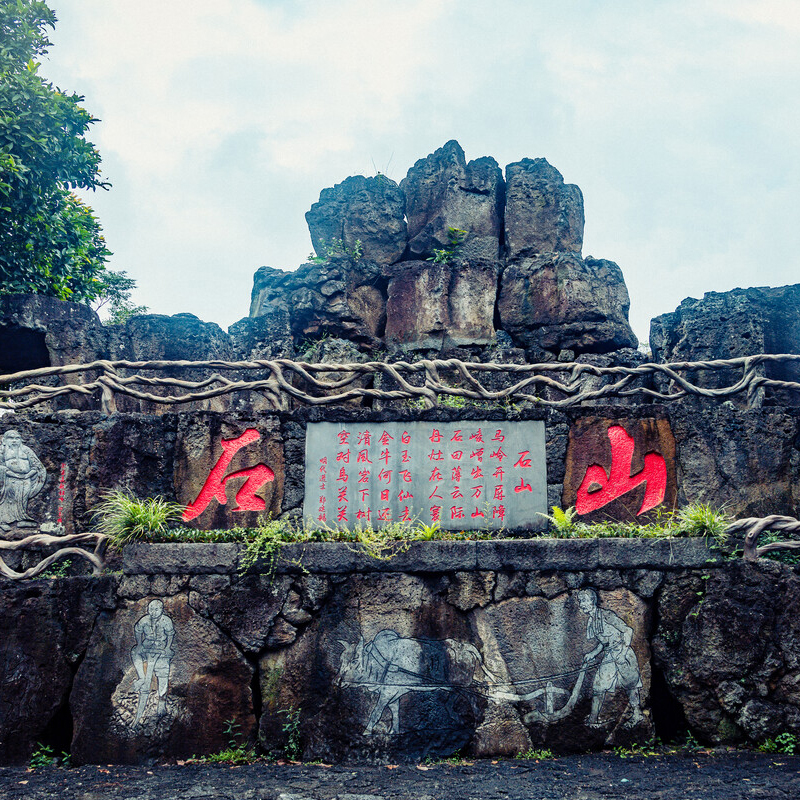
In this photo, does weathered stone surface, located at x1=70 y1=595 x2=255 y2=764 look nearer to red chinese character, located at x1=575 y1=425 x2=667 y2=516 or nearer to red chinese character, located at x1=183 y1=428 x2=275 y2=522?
red chinese character, located at x1=183 y1=428 x2=275 y2=522

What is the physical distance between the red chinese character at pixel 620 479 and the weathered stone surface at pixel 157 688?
3216mm

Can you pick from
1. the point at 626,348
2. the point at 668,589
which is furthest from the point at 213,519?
the point at 626,348

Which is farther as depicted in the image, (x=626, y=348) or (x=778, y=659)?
(x=626, y=348)

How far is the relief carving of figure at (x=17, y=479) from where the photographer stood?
20.7 ft

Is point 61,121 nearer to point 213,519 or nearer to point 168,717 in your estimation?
point 213,519

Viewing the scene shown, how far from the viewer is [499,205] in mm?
12672

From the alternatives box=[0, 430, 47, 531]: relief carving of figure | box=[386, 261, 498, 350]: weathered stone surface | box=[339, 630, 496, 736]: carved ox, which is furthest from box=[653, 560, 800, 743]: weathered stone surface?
box=[386, 261, 498, 350]: weathered stone surface

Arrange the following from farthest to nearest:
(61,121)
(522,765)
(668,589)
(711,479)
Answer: (61,121) < (711,479) < (668,589) < (522,765)

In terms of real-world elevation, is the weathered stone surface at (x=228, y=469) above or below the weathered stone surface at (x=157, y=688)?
above

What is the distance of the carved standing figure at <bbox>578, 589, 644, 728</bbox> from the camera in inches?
214

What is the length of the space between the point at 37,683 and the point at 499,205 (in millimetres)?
10216

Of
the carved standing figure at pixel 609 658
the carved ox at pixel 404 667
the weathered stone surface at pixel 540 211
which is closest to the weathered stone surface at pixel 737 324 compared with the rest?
the weathered stone surface at pixel 540 211

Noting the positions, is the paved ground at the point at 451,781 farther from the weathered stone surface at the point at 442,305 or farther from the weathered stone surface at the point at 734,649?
the weathered stone surface at the point at 442,305

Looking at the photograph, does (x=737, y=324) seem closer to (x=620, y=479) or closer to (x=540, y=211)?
(x=620, y=479)
